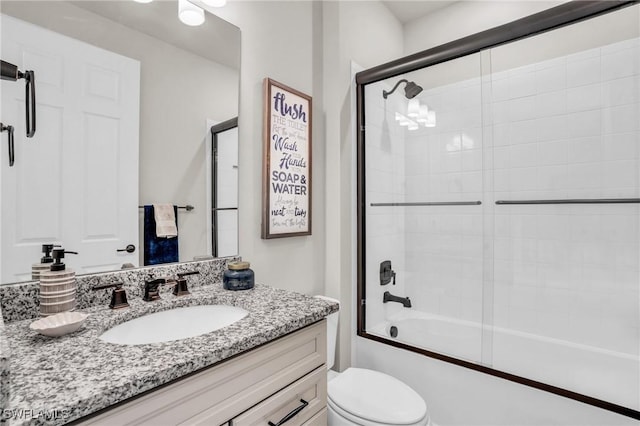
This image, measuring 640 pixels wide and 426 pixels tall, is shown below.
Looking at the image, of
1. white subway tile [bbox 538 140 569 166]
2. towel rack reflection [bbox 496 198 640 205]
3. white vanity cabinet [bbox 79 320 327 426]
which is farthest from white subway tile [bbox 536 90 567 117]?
white vanity cabinet [bbox 79 320 327 426]

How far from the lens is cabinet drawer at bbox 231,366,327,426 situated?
79cm

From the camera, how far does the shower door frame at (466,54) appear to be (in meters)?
1.35

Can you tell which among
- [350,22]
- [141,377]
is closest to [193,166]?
[141,377]

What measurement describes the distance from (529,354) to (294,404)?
1679 mm

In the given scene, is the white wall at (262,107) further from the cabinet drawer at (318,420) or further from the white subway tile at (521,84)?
the white subway tile at (521,84)

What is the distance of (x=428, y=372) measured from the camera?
1.73 metres

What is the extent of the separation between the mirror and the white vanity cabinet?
0.60 meters

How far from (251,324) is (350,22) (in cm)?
194

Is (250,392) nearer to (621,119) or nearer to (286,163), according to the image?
(286,163)

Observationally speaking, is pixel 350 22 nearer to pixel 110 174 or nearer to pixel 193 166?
pixel 193 166

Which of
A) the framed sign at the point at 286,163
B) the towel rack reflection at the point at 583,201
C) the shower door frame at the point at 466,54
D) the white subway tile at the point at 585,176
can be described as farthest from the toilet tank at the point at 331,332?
the white subway tile at the point at 585,176

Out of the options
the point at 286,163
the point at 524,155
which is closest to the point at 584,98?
the point at 524,155

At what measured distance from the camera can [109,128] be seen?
1.04 meters

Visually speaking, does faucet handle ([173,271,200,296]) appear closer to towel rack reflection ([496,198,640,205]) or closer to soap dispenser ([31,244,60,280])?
soap dispenser ([31,244,60,280])
